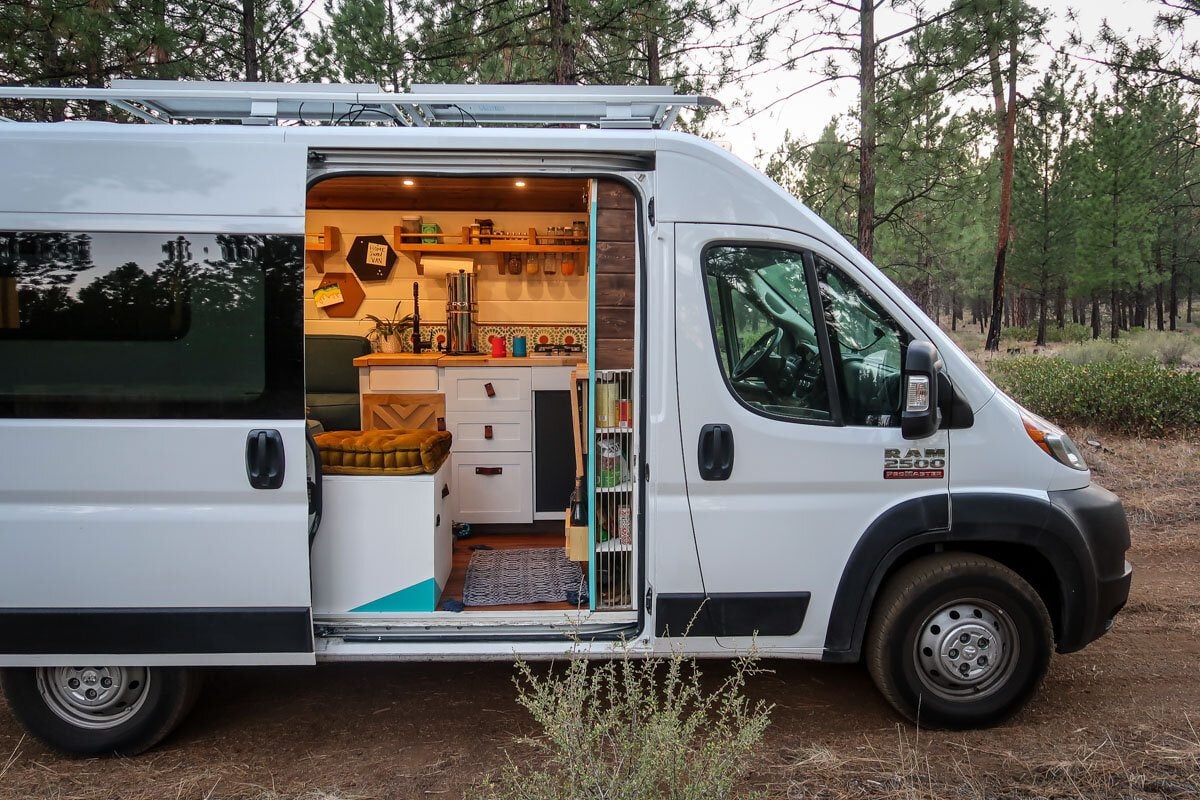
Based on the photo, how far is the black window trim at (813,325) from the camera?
10.9 ft

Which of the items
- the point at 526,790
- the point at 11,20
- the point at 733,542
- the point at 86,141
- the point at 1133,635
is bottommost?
the point at 1133,635

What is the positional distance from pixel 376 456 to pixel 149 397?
100 centimetres

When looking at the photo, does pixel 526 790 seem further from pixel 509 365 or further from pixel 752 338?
pixel 509 365

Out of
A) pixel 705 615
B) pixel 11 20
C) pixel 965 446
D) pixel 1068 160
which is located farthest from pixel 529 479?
pixel 1068 160

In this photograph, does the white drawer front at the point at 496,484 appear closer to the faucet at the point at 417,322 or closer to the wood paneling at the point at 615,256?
the faucet at the point at 417,322

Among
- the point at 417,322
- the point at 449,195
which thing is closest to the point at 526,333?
the point at 417,322

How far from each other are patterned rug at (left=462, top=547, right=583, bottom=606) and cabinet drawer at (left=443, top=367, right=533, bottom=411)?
1.38 meters

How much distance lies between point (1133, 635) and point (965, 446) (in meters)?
2.24

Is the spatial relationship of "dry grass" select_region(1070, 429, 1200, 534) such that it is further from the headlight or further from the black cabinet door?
the black cabinet door

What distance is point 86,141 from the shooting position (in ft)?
10.2

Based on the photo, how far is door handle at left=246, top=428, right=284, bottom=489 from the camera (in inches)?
124

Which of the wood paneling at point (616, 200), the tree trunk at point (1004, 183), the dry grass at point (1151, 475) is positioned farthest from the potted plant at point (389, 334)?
the tree trunk at point (1004, 183)

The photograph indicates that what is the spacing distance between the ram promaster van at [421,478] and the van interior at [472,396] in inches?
1.6

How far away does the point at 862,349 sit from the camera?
133 inches
